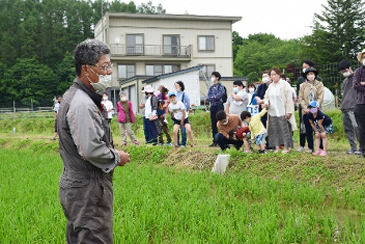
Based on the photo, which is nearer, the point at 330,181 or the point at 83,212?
the point at 83,212

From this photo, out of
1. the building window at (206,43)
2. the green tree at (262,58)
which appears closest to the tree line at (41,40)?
the building window at (206,43)

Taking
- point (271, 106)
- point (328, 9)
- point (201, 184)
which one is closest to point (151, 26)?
point (328, 9)

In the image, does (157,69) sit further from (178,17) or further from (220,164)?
(220,164)

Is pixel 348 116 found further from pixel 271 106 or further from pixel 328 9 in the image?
pixel 328 9

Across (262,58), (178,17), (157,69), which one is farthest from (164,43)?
(262,58)

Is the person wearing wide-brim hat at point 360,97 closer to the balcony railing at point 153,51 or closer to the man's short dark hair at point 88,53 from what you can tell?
the man's short dark hair at point 88,53

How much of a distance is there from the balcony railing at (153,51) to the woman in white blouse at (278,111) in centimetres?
2103

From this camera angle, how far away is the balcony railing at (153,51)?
90.5 feet

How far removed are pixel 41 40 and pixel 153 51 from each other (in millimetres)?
20393

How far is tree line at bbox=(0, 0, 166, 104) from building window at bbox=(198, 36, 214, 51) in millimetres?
9117

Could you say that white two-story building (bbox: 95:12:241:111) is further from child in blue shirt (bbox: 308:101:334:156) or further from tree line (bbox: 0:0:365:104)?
child in blue shirt (bbox: 308:101:334:156)

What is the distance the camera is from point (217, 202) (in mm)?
4879

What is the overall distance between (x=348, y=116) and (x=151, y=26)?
71.7 feet

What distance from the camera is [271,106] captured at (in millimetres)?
7539
